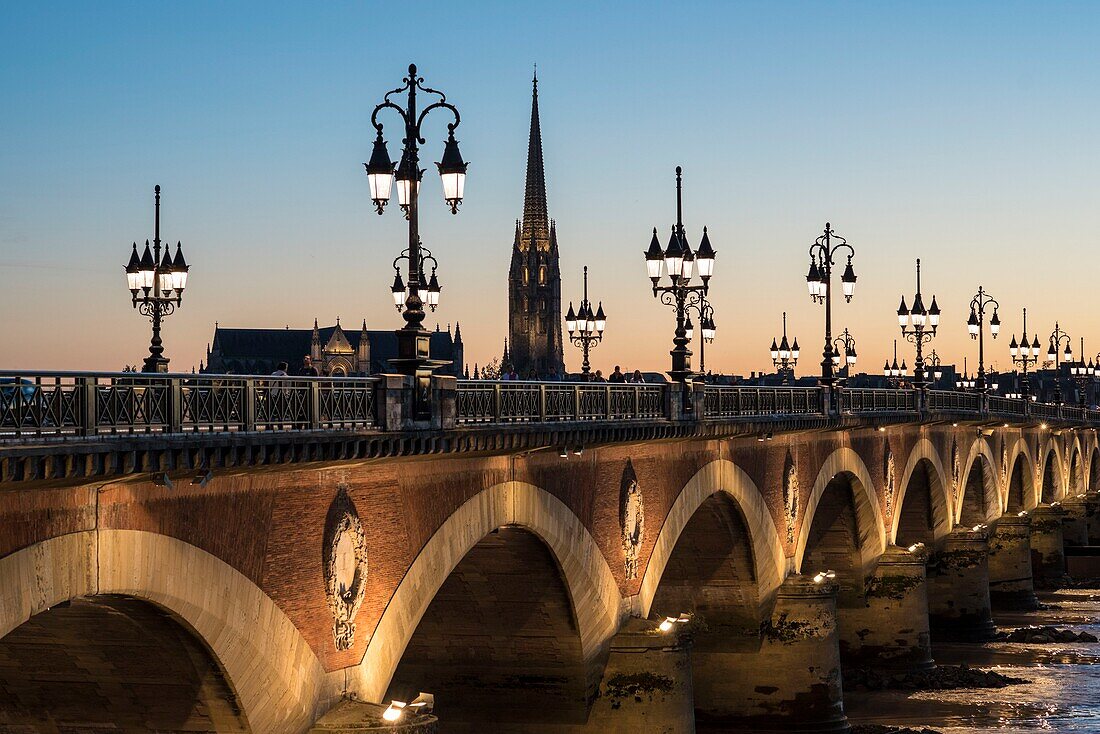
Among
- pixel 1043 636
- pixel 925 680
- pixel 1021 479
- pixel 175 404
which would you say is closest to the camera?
pixel 175 404

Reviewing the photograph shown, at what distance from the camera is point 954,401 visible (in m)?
64.0

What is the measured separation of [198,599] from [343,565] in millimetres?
3379

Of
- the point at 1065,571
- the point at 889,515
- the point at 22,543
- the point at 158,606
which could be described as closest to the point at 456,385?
the point at 158,606

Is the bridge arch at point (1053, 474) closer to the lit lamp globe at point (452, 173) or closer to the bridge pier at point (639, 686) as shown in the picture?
the bridge pier at point (639, 686)

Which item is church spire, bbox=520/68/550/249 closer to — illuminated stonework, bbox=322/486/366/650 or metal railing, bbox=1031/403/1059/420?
metal railing, bbox=1031/403/1059/420

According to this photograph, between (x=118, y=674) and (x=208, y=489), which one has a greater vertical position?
(x=208, y=489)

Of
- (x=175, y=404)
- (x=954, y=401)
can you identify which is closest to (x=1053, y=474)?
(x=954, y=401)

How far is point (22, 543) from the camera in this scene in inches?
604

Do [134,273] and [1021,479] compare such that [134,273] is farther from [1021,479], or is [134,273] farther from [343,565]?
[1021,479]

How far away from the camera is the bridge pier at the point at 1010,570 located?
229 feet

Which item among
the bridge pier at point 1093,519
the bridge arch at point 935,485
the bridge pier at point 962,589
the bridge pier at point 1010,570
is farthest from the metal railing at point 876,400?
the bridge pier at point 1093,519

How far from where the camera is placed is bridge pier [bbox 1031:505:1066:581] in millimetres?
81688

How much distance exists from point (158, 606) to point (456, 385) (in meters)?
6.08

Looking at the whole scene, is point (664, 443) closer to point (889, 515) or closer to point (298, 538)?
point (298, 538)
